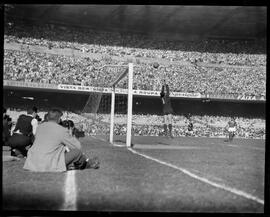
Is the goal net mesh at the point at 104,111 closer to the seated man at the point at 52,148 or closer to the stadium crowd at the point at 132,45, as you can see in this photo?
the stadium crowd at the point at 132,45

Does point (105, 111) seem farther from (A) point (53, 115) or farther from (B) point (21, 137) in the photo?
(A) point (53, 115)

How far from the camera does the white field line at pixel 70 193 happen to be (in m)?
5.15

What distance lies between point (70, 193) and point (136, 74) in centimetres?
2820

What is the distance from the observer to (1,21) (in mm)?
5289

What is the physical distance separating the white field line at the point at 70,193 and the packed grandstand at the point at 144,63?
22.2 meters

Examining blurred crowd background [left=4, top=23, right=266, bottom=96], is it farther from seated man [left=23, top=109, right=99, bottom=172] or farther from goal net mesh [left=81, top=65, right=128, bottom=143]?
seated man [left=23, top=109, right=99, bottom=172]

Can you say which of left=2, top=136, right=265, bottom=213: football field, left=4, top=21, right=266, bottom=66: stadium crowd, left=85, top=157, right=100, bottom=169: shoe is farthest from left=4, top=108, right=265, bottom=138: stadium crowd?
left=2, top=136, right=265, bottom=213: football field

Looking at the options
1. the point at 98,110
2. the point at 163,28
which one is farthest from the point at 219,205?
the point at 163,28

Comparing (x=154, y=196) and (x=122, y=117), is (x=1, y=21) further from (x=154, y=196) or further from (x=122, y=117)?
(x=122, y=117)

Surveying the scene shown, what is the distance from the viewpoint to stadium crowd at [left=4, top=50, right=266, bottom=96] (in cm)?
3084

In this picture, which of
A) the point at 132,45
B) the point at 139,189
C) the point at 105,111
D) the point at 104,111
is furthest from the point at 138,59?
the point at 139,189

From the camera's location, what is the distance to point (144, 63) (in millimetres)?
34719

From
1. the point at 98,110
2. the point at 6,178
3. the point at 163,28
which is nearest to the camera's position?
the point at 6,178

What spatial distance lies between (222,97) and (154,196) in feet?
95.2
